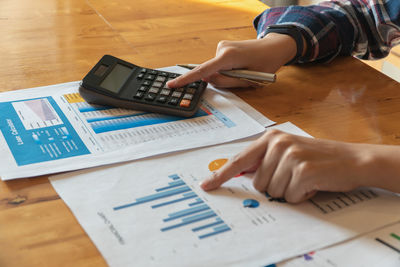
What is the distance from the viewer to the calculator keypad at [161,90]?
797 mm

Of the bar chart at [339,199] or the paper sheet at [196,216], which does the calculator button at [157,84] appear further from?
the bar chart at [339,199]

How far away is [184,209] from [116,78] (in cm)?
33

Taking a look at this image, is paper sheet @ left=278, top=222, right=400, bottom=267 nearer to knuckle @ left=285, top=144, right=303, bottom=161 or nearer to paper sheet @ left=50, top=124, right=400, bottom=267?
paper sheet @ left=50, top=124, right=400, bottom=267

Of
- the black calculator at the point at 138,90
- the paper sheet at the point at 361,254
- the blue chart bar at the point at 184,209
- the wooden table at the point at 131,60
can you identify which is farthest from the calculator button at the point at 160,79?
the paper sheet at the point at 361,254

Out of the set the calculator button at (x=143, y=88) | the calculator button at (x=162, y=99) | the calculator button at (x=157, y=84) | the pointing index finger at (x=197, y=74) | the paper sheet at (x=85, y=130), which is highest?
the pointing index finger at (x=197, y=74)

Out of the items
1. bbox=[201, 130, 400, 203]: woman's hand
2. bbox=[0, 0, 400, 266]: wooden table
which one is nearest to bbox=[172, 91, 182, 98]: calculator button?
bbox=[0, 0, 400, 266]: wooden table

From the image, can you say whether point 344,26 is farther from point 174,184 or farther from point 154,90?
point 174,184

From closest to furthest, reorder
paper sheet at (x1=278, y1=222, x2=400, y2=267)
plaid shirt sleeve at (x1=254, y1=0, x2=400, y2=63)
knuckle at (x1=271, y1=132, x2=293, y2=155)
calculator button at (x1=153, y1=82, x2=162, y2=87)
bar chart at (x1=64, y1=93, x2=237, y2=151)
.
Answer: paper sheet at (x1=278, y1=222, x2=400, y2=267) < knuckle at (x1=271, y1=132, x2=293, y2=155) < bar chart at (x1=64, y1=93, x2=237, y2=151) < calculator button at (x1=153, y1=82, x2=162, y2=87) < plaid shirt sleeve at (x1=254, y1=0, x2=400, y2=63)

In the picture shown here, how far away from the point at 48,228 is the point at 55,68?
0.45 m

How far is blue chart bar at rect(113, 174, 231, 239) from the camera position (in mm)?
553

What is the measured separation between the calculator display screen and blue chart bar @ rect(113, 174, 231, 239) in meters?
0.24

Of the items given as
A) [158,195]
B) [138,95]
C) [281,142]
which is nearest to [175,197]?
[158,195]

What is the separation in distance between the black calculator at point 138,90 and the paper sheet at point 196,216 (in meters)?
0.14

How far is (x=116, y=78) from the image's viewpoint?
0.83 m
